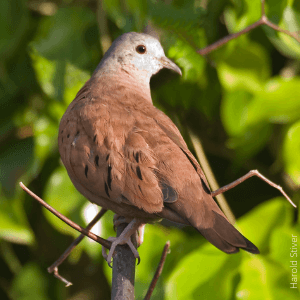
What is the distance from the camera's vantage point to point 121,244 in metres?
0.86

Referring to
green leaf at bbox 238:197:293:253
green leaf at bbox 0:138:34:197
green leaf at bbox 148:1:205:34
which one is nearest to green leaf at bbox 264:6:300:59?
green leaf at bbox 148:1:205:34

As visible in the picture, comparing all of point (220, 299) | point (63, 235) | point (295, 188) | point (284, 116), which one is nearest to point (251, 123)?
point (284, 116)

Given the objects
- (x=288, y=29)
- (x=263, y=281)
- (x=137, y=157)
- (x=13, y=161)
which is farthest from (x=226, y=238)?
(x=13, y=161)

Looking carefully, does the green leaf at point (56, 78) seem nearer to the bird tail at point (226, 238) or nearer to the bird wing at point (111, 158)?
the bird wing at point (111, 158)

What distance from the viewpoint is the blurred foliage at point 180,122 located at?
4.26 feet

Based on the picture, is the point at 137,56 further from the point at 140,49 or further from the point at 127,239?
the point at 127,239

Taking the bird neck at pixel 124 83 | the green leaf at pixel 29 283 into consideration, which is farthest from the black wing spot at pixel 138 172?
the green leaf at pixel 29 283

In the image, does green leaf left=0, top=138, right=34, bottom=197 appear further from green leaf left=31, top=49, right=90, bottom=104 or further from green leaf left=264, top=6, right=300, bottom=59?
green leaf left=264, top=6, right=300, bottom=59

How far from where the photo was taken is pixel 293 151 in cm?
131

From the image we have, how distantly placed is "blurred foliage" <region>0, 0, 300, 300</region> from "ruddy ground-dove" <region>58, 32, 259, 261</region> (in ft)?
1.48

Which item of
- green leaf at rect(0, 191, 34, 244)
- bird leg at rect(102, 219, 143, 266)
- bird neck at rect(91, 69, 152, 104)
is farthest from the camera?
green leaf at rect(0, 191, 34, 244)

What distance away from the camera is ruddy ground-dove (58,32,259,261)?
2.75 ft

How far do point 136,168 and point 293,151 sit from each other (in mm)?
652

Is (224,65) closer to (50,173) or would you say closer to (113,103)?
(113,103)
